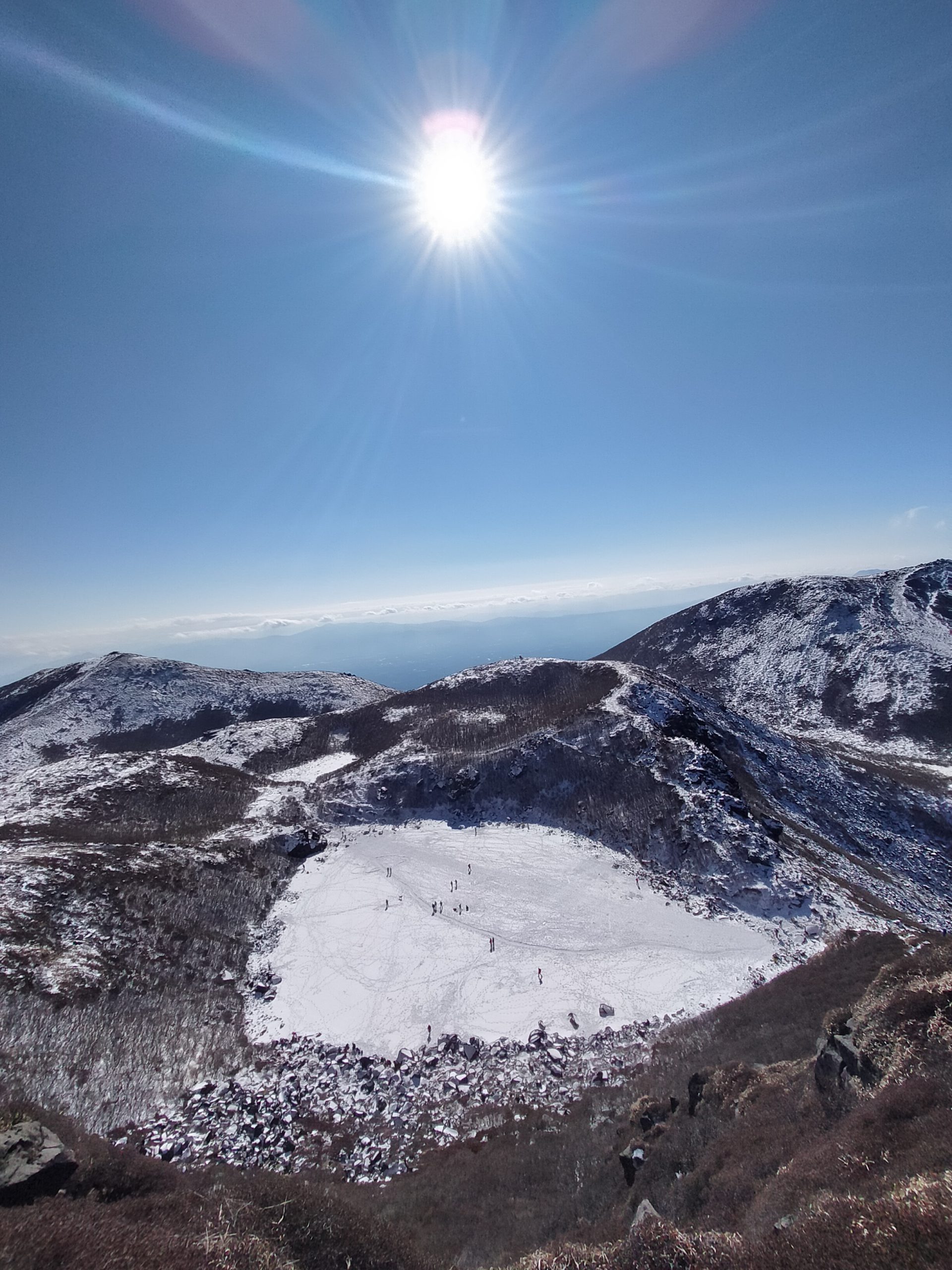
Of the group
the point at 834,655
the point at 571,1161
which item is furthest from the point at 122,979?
the point at 834,655

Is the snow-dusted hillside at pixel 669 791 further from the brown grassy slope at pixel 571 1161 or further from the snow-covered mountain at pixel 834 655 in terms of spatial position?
the snow-covered mountain at pixel 834 655

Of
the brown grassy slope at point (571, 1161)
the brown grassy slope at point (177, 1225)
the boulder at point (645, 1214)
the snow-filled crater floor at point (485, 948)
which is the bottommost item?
the snow-filled crater floor at point (485, 948)

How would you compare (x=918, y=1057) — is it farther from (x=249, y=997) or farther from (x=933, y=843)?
(x=933, y=843)

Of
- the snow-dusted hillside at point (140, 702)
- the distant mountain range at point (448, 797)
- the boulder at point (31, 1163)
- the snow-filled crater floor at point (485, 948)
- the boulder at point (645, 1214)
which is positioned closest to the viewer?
the boulder at point (31, 1163)

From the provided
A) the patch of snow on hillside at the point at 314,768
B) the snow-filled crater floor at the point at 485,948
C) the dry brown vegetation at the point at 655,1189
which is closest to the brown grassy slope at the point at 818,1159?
the dry brown vegetation at the point at 655,1189

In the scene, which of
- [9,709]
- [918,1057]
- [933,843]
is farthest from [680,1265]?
[9,709]

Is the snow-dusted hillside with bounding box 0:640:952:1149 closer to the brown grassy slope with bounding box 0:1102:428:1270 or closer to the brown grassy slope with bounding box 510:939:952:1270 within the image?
the brown grassy slope with bounding box 510:939:952:1270

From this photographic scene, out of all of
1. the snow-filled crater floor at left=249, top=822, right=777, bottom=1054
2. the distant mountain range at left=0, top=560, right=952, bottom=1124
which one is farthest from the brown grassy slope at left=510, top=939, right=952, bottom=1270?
the distant mountain range at left=0, top=560, right=952, bottom=1124
